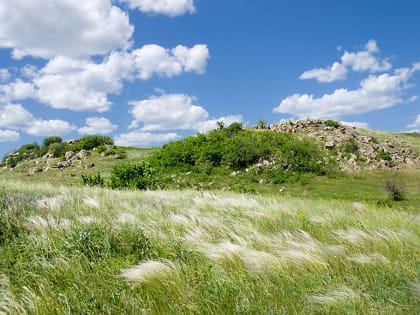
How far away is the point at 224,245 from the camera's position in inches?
183

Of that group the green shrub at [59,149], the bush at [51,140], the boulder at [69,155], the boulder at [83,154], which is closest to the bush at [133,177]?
the boulder at [83,154]

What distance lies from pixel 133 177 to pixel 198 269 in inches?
834

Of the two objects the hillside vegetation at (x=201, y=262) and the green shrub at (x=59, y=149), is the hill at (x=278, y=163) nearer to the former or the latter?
the green shrub at (x=59, y=149)

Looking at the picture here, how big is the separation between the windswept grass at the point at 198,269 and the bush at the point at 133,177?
58.5ft

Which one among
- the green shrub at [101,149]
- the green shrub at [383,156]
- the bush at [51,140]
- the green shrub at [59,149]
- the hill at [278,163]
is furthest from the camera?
the bush at [51,140]

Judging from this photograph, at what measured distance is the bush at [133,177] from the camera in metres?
24.0

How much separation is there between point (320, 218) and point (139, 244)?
3.41 meters

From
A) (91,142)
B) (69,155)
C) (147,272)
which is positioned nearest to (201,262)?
(147,272)

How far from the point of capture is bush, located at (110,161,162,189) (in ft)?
78.9

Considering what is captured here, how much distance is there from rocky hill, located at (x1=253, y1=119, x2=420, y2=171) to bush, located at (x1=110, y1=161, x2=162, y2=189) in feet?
56.8

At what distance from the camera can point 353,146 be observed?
117 feet

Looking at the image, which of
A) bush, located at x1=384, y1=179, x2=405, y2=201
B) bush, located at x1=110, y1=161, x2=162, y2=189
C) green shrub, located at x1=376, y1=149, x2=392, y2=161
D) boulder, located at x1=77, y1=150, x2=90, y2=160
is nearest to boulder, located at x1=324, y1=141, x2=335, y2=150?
green shrub, located at x1=376, y1=149, x2=392, y2=161

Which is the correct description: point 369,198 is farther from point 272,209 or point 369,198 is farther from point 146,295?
point 146,295

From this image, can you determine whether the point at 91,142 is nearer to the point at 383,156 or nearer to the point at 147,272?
the point at 383,156
